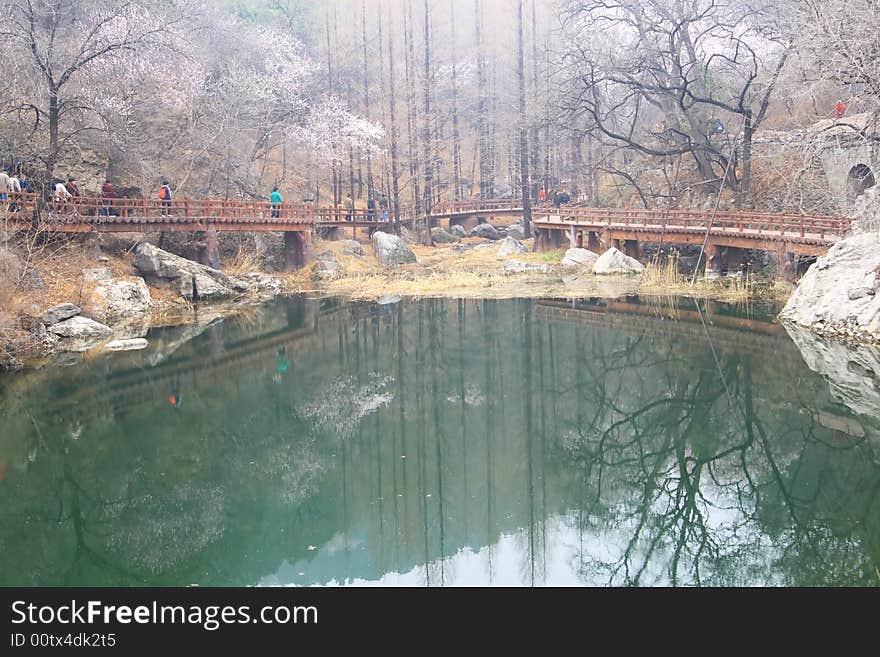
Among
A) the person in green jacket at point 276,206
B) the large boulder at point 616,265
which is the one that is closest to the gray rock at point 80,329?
the person in green jacket at point 276,206

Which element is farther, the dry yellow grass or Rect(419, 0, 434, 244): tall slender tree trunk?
Rect(419, 0, 434, 244): tall slender tree trunk

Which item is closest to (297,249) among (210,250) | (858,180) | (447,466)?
(210,250)

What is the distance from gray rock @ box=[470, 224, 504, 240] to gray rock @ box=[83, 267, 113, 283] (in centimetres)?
2491

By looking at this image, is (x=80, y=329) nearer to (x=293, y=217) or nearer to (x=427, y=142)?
(x=293, y=217)

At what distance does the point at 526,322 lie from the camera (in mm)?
23094

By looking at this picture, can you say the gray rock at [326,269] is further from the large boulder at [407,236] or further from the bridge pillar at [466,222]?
the bridge pillar at [466,222]

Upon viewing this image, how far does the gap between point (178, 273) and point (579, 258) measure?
53.3ft

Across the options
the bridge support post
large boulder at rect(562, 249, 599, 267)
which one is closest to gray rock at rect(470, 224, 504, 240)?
large boulder at rect(562, 249, 599, 267)

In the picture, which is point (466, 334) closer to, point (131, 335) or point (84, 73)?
point (131, 335)

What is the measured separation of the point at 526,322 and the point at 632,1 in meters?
16.7

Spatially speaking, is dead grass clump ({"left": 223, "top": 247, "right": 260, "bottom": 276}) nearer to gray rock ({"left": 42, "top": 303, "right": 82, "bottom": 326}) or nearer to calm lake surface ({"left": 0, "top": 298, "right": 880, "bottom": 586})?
gray rock ({"left": 42, "top": 303, "right": 82, "bottom": 326})

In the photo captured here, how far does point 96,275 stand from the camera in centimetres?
2345

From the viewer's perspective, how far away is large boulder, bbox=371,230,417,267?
35.5 metres

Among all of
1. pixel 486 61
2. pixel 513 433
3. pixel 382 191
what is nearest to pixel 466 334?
pixel 513 433
